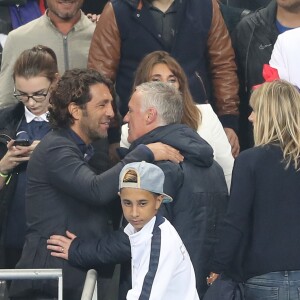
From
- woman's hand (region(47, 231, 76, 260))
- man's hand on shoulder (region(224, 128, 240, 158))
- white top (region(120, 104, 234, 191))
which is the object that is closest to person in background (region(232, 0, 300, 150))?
man's hand on shoulder (region(224, 128, 240, 158))

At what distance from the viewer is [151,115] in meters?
6.39

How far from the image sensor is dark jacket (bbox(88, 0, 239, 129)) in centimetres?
791

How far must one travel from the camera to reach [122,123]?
7465 millimetres

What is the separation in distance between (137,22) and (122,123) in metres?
0.86

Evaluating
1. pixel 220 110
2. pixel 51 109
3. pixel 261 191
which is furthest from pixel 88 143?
pixel 220 110

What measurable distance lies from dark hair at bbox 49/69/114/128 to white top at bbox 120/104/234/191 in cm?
52

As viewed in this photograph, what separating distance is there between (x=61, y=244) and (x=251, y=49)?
2.49 metres

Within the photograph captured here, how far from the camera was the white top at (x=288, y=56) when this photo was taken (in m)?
7.14

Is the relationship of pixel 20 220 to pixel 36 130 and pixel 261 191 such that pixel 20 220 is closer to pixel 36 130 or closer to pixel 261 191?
pixel 36 130

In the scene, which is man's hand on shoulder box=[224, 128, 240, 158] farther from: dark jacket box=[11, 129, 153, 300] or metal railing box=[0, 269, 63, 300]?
metal railing box=[0, 269, 63, 300]

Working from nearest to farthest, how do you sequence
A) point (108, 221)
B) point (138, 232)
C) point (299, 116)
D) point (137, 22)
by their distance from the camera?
1. point (138, 232)
2. point (299, 116)
3. point (108, 221)
4. point (137, 22)

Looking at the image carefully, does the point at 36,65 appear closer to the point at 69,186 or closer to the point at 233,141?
the point at 69,186

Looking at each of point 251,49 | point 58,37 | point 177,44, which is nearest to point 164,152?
point 177,44

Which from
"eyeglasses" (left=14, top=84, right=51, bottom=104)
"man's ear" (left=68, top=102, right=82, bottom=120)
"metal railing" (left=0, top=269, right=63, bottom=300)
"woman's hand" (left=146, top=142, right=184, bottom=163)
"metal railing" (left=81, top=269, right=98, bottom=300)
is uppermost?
"eyeglasses" (left=14, top=84, right=51, bottom=104)
